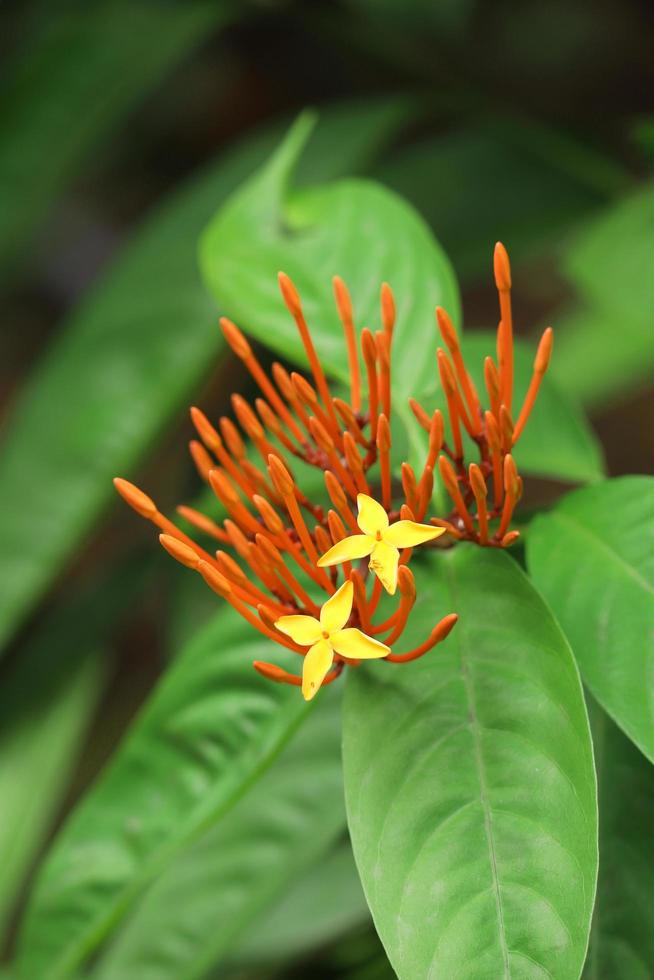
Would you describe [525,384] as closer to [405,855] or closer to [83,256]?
[405,855]

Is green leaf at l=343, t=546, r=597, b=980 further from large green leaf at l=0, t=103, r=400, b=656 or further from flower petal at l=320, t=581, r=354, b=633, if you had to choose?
large green leaf at l=0, t=103, r=400, b=656

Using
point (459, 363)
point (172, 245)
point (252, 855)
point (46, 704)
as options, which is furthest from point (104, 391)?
point (459, 363)

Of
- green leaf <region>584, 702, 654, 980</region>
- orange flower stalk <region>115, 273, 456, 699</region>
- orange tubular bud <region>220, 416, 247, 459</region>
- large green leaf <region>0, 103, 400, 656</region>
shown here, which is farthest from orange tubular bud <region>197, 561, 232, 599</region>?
large green leaf <region>0, 103, 400, 656</region>

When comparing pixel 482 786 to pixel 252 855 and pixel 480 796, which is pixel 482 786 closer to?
pixel 480 796

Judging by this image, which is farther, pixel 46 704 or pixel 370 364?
pixel 46 704

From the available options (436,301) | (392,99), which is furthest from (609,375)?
(436,301)

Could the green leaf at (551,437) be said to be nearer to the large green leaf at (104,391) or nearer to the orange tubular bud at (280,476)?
the orange tubular bud at (280,476)
